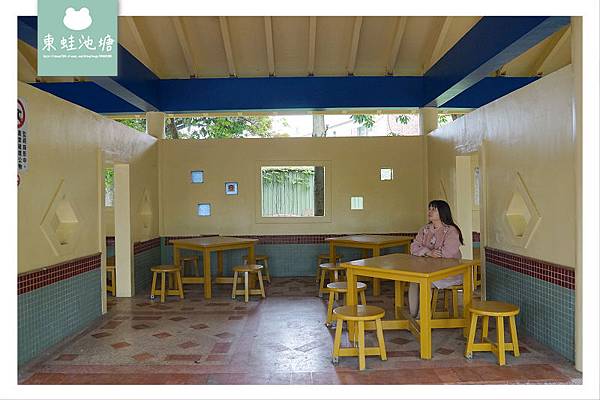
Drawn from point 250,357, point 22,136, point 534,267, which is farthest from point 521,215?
point 22,136

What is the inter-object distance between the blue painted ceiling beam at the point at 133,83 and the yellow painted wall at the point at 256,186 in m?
1.06

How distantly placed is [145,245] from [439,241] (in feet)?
16.0

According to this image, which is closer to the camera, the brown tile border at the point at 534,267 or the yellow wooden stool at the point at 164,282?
the brown tile border at the point at 534,267

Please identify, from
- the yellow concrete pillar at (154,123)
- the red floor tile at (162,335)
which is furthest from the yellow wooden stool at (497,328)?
the yellow concrete pillar at (154,123)

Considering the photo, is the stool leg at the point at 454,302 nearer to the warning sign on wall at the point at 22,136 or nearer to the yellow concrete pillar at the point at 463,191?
the yellow concrete pillar at the point at 463,191

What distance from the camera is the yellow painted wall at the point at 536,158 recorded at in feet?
15.5

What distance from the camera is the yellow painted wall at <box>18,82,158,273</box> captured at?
4.99 m

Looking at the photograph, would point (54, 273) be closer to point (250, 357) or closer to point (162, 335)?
point (162, 335)

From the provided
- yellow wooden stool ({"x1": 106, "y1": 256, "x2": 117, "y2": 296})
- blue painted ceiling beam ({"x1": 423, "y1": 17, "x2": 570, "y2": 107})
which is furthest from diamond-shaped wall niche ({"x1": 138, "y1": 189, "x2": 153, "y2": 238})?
blue painted ceiling beam ({"x1": 423, "y1": 17, "x2": 570, "y2": 107})

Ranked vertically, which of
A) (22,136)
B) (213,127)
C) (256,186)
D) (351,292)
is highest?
(213,127)

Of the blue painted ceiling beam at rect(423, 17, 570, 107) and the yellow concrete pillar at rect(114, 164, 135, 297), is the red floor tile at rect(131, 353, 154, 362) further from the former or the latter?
the blue painted ceiling beam at rect(423, 17, 570, 107)

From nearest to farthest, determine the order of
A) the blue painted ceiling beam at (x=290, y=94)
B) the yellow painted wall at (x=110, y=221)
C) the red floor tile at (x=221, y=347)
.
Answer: the red floor tile at (x=221, y=347), the blue painted ceiling beam at (x=290, y=94), the yellow painted wall at (x=110, y=221)

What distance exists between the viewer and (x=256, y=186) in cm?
972
